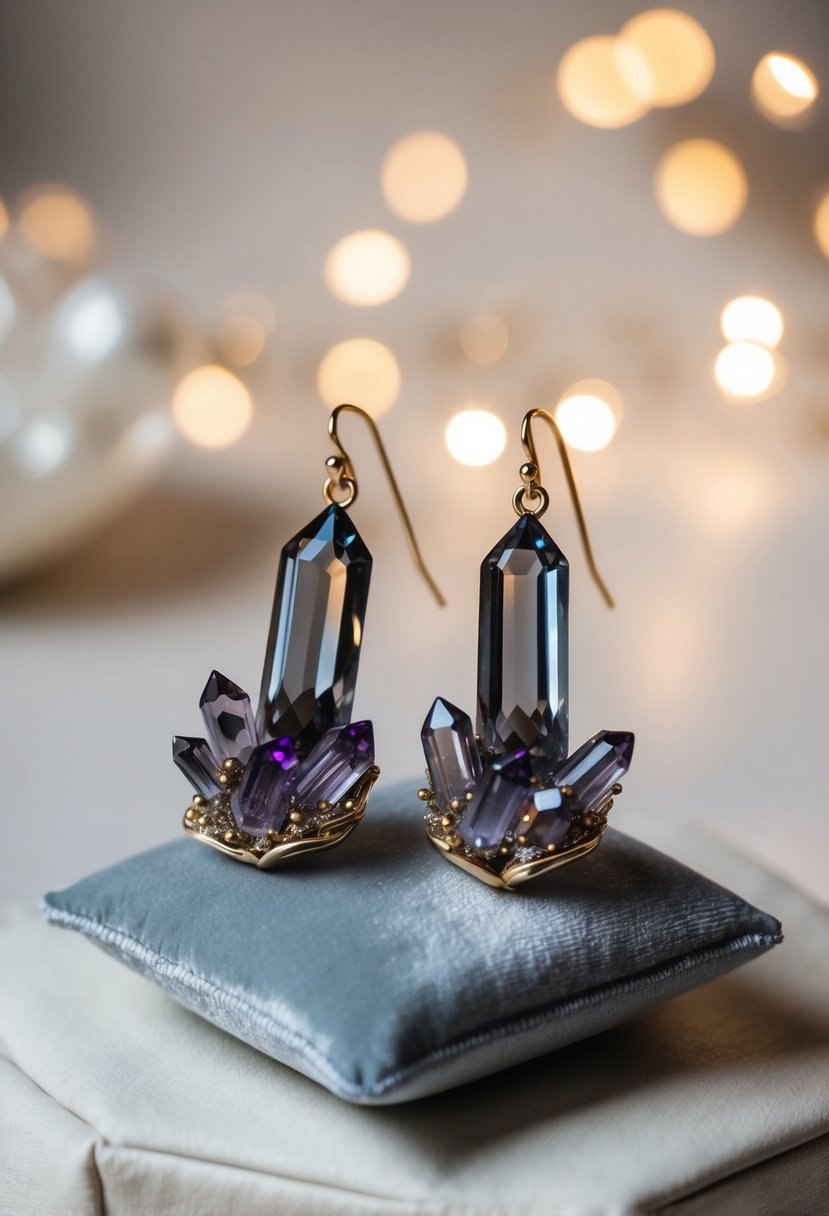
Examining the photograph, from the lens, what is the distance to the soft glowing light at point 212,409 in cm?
180

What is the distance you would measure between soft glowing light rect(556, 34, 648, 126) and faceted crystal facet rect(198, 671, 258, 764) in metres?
1.47

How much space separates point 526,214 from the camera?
2.07 metres

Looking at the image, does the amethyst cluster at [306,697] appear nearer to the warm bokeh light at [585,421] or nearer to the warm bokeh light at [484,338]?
the warm bokeh light at [585,421]

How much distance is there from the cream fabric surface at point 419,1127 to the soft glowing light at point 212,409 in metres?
1.21

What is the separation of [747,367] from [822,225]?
1.29 feet

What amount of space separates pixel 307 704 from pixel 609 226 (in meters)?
1.53

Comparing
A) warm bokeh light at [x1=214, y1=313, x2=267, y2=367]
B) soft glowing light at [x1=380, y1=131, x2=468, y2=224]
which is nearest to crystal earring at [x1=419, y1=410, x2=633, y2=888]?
warm bokeh light at [x1=214, y1=313, x2=267, y2=367]

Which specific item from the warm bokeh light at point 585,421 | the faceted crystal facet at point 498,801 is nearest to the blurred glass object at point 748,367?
the warm bokeh light at point 585,421

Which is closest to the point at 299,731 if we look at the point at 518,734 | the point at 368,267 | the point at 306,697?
the point at 306,697

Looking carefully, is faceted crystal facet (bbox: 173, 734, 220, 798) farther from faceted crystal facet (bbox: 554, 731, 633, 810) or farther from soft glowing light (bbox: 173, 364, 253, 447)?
soft glowing light (bbox: 173, 364, 253, 447)

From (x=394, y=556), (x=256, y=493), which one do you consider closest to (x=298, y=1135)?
(x=394, y=556)

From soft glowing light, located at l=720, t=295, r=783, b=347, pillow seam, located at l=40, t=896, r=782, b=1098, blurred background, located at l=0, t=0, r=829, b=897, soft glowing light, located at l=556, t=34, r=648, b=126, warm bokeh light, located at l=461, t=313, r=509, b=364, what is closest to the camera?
pillow seam, located at l=40, t=896, r=782, b=1098

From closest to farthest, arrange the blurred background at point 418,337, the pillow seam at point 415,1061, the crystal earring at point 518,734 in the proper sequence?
the pillow seam at point 415,1061, the crystal earring at point 518,734, the blurred background at point 418,337

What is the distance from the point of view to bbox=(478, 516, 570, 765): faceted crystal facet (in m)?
0.68
